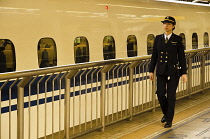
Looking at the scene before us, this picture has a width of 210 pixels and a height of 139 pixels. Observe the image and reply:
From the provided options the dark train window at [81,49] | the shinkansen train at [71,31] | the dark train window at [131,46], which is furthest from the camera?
the dark train window at [131,46]

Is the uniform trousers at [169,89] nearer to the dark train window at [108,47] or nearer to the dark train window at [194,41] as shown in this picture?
the dark train window at [108,47]

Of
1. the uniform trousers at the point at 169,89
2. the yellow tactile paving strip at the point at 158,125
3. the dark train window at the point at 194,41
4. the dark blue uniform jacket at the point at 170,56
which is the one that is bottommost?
the yellow tactile paving strip at the point at 158,125

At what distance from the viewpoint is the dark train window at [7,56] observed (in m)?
6.99

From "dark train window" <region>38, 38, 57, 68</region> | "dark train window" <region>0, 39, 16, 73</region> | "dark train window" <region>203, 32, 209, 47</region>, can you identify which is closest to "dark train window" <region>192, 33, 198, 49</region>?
"dark train window" <region>203, 32, 209, 47</region>

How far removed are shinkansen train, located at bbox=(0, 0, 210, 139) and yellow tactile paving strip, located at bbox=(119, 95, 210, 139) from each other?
4.70 feet

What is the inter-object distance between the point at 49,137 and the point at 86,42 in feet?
6.84

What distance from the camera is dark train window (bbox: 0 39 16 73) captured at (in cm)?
699

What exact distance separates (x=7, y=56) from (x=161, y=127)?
2710mm

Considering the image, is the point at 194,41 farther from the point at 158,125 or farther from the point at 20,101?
the point at 20,101

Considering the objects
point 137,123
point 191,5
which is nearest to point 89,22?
point 137,123

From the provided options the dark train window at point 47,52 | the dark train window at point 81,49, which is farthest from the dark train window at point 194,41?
the dark train window at point 47,52

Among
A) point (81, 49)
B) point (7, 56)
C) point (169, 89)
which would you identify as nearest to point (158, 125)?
point (169, 89)

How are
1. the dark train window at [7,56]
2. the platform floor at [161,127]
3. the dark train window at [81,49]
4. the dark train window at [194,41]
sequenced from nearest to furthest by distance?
1. the dark train window at [7,56]
2. the platform floor at [161,127]
3. the dark train window at [81,49]
4. the dark train window at [194,41]

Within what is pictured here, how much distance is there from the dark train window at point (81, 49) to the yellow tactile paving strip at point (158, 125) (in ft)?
5.95
